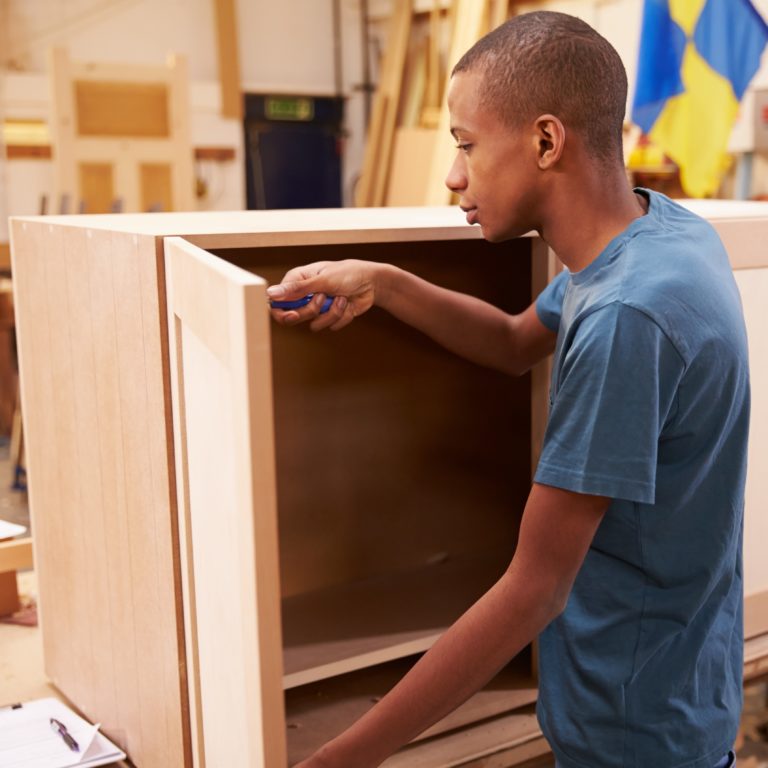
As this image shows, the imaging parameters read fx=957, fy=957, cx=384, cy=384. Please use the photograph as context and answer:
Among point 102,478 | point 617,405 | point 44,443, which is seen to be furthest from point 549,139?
point 44,443

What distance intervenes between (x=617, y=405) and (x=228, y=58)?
606 cm

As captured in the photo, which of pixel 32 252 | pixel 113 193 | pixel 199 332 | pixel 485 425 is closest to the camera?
pixel 199 332

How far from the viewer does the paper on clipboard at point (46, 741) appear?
1031 millimetres

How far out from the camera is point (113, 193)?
4.37 meters

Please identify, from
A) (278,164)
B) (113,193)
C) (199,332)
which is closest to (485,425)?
(199,332)

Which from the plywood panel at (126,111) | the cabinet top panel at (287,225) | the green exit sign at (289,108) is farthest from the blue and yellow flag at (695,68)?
the green exit sign at (289,108)

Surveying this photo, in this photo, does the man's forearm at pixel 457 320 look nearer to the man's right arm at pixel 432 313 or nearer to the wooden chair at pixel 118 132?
the man's right arm at pixel 432 313

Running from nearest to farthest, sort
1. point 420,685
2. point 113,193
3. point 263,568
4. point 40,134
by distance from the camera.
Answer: point 263,568
point 420,685
point 113,193
point 40,134

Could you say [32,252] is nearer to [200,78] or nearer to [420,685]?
[420,685]

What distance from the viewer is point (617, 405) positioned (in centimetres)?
77

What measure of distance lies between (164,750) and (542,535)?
47 centimetres

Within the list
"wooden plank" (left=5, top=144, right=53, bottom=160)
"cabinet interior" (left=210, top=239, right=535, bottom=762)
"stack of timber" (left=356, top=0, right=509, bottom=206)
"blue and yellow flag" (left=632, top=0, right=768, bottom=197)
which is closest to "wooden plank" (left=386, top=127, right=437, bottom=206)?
"stack of timber" (left=356, top=0, right=509, bottom=206)

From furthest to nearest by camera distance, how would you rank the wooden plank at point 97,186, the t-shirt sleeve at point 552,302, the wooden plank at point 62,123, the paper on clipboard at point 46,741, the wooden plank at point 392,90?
the wooden plank at point 392,90, the wooden plank at point 97,186, the wooden plank at point 62,123, the t-shirt sleeve at point 552,302, the paper on clipboard at point 46,741

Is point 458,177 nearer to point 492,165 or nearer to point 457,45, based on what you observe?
point 492,165
